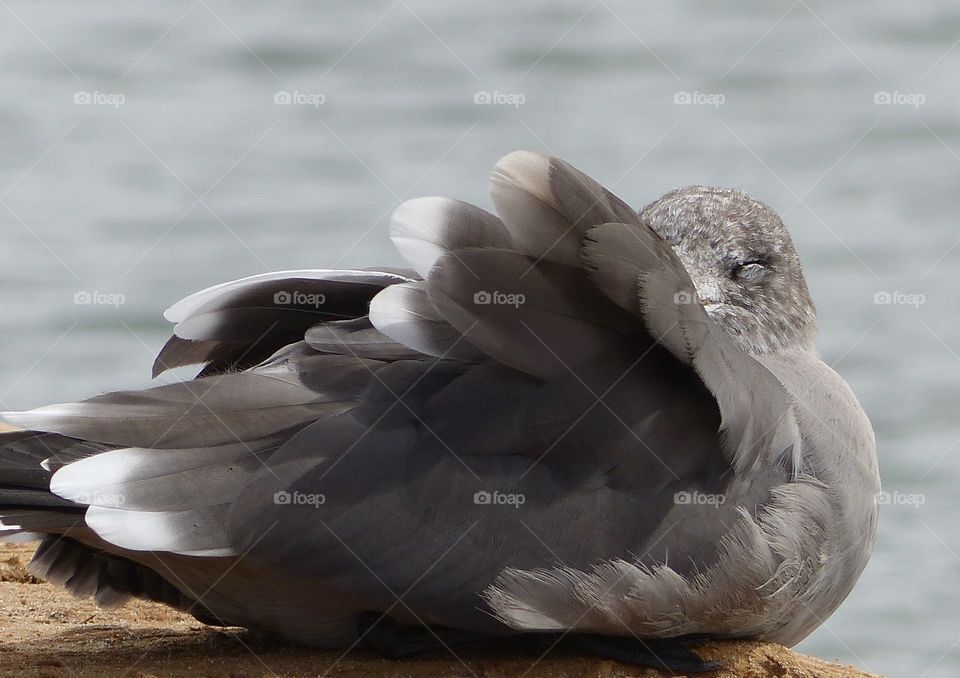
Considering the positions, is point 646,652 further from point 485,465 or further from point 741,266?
point 741,266

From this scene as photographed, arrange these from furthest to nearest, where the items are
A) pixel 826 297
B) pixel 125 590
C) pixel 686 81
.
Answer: pixel 686 81, pixel 826 297, pixel 125 590

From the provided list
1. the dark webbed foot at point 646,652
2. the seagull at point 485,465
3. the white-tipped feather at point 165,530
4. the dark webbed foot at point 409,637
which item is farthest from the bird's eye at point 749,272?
the white-tipped feather at point 165,530

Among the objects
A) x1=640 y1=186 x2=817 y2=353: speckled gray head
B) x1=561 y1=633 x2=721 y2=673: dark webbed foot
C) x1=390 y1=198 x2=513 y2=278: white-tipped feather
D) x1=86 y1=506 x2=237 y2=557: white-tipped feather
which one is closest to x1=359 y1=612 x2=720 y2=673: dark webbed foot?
x1=561 y1=633 x2=721 y2=673: dark webbed foot

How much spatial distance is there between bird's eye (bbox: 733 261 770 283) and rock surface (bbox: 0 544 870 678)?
151 centimetres

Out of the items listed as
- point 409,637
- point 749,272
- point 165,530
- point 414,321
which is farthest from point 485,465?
point 749,272

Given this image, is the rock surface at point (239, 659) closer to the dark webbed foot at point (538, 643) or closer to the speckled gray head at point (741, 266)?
the dark webbed foot at point (538, 643)

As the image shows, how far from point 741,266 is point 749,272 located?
0.13 feet

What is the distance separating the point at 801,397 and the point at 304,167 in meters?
9.97

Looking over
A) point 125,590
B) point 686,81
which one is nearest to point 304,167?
point 686,81

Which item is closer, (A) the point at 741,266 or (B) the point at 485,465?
(B) the point at 485,465

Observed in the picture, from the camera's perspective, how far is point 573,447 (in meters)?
4.32

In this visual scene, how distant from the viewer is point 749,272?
557 cm

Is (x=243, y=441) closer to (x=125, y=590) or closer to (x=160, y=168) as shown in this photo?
(x=125, y=590)

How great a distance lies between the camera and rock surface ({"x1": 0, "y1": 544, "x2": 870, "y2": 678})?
439 centimetres
